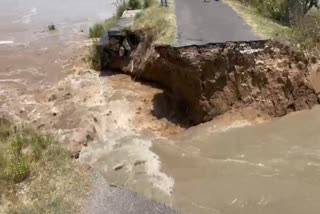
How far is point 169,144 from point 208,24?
3.32 metres

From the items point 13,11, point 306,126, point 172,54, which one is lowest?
point 13,11

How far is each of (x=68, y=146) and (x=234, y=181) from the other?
8.34ft

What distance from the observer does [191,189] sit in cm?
606

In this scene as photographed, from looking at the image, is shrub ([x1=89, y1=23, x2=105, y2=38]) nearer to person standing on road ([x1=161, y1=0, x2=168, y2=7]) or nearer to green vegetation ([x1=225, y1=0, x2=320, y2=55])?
person standing on road ([x1=161, y1=0, x2=168, y2=7])

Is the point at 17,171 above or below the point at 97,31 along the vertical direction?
above

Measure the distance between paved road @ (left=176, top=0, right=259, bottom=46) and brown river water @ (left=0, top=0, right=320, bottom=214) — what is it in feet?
4.90

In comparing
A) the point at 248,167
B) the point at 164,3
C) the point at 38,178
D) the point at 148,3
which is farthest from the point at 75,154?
the point at 148,3

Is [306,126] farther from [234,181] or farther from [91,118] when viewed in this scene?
[91,118]

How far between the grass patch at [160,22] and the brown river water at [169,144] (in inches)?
48.8

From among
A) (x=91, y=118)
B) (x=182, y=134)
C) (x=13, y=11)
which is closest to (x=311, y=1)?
(x=182, y=134)

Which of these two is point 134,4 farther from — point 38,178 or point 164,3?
point 38,178

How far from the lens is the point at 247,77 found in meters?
8.59

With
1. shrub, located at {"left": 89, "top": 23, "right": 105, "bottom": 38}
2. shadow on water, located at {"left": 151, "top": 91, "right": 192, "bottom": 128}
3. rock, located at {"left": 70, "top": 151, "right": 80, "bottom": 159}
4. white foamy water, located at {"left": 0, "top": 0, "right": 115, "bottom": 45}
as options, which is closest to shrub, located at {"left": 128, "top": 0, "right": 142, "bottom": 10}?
shrub, located at {"left": 89, "top": 23, "right": 105, "bottom": 38}

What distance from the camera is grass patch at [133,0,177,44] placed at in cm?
921
